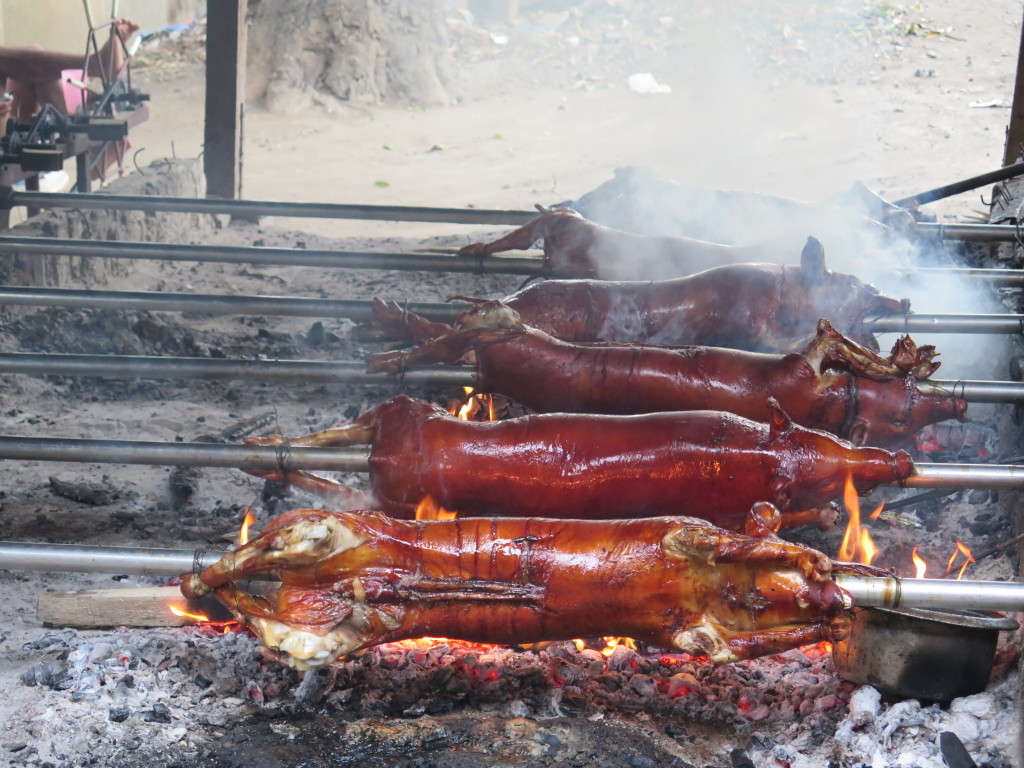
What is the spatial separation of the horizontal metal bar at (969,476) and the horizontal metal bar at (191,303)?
1881 millimetres

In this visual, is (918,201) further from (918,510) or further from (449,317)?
(449,317)

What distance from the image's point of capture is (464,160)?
533 inches

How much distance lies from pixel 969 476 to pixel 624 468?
0.99 meters

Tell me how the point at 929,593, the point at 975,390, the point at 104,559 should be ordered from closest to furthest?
1. the point at 929,593
2. the point at 104,559
3. the point at 975,390

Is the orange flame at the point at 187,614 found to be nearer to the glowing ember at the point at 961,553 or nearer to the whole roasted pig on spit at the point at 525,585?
the whole roasted pig on spit at the point at 525,585

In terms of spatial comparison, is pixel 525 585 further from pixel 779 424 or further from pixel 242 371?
pixel 242 371

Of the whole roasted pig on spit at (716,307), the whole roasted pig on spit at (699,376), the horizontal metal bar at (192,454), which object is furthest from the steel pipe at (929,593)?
the whole roasted pig on spit at (716,307)

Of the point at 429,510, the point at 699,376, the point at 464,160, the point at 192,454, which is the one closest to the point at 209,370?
the point at 192,454

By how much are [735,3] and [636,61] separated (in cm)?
275

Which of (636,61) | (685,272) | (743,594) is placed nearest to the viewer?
(743,594)

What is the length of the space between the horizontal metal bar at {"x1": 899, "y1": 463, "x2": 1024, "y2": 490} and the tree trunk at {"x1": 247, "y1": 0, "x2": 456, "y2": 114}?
13921 mm

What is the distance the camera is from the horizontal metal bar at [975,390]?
325cm

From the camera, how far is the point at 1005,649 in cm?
299

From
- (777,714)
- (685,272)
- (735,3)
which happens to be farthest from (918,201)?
(735,3)
